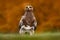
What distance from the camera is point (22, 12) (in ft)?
26.0

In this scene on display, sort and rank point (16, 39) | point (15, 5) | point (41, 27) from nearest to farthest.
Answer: point (16, 39)
point (41, 27)
point (15, 5)

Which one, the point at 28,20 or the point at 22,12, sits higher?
the point at 22,12

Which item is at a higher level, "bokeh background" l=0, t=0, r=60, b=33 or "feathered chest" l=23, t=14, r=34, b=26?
"bokeh background" l=0, t=0, r=60, b=33

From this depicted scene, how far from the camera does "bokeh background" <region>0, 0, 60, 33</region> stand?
7.85m

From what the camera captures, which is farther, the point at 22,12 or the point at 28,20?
the point at 22,12

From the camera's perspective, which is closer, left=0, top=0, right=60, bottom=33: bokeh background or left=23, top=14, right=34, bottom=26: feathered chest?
left=23, top=14, right=34, bottom=26: feathered chest

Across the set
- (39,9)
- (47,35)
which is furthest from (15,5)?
(47,35)

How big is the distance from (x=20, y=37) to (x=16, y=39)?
6 cm

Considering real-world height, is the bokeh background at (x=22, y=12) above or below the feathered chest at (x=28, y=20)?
above

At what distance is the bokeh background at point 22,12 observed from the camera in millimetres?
7848

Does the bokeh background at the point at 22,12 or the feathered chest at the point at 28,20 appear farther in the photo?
the bokeh background at the point at 22,12

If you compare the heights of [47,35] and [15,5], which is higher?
[15,5]

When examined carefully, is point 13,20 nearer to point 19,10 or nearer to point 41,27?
point 19,10

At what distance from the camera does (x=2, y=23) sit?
7867 millimetres
